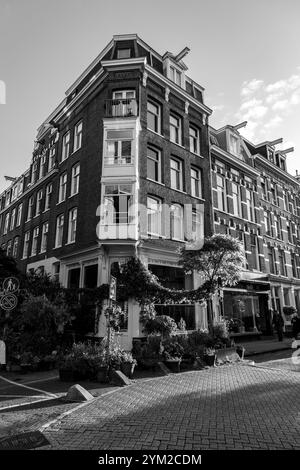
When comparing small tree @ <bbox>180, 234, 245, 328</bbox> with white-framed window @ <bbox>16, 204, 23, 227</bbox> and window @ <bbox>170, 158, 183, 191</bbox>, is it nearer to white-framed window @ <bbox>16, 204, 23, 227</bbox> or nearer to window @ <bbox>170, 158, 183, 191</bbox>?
window @ <bbox>170, 158, 183, 191</bbox>

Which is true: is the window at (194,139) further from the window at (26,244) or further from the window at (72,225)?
the window at (26,244)

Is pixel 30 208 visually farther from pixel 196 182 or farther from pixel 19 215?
pixel 196 182

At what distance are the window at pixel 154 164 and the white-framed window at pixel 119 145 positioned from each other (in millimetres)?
1510

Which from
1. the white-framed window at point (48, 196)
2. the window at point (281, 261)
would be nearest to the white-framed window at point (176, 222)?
the white-framed window at point (48, 196)

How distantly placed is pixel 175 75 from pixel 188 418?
2209 centimetres

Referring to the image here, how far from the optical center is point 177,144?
70.2 feet

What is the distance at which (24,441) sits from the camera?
16.4ft

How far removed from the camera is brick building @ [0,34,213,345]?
17672 mm

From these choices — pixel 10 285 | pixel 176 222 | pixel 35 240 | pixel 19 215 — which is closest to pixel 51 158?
pixel 35 240

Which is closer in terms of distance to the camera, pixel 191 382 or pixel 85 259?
pixel 191 382
